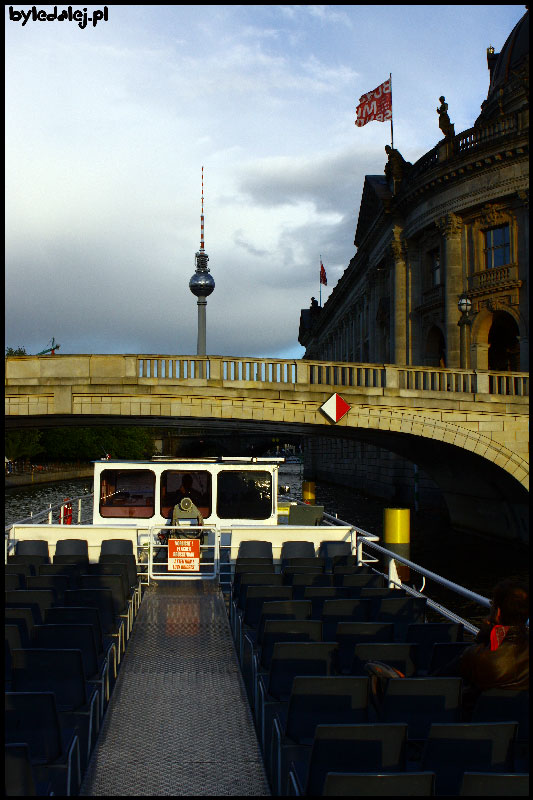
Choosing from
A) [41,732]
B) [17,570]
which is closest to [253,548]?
[17,570]

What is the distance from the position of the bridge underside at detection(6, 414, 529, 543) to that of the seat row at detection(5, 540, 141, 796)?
1453 centimetres

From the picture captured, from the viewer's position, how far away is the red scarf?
5168 millimetres

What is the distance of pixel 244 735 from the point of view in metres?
6.57

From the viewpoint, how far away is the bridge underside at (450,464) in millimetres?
25938

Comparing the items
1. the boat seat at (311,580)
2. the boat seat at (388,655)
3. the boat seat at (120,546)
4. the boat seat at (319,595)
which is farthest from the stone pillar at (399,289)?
the boat seat at (388,655)

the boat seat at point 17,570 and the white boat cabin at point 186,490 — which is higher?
the white boat cabin at point 186,490

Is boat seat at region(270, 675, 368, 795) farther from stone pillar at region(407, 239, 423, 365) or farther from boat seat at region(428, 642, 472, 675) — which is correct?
stone pillar at region(407, 239, 423, 365)

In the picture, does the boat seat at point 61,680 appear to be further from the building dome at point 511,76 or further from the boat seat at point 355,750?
the building dome at point 511,76

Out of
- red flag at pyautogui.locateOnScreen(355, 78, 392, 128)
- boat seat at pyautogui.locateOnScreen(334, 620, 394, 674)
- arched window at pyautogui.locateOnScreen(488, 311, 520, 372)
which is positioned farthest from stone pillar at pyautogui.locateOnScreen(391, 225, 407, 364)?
boat seat at pyautogui.locateOnScreen(334, 620, 394, 674)

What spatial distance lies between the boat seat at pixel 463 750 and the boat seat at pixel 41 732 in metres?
2.38

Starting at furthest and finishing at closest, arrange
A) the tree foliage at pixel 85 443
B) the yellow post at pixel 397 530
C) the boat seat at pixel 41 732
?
1. the tree foliage at pixel 85 443
2. the yellow post at pixel 397 530
3. the boat seat at pixel 41 732

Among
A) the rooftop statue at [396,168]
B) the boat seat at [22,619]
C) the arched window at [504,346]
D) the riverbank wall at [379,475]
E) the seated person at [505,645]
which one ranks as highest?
the rooftop statue at [396,168]

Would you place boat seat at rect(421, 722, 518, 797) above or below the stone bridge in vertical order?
below

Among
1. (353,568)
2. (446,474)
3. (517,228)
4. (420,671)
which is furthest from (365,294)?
(420,671)
